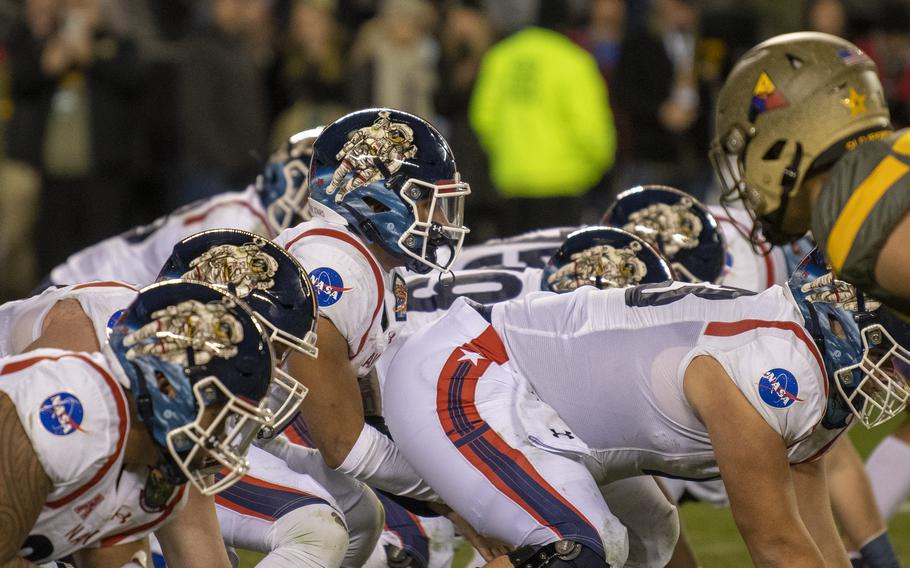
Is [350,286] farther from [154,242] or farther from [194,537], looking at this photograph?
[154,242]

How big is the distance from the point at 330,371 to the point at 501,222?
243 inches

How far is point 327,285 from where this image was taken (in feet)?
13.3

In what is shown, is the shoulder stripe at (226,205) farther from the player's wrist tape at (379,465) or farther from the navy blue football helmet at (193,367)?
the navy blue football helmet at (193,367)

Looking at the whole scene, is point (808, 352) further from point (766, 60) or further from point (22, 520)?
point (22, 520)

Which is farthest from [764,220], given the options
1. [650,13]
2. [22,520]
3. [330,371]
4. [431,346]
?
[650,13]

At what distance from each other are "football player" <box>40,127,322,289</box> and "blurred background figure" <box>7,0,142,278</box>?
3.28m

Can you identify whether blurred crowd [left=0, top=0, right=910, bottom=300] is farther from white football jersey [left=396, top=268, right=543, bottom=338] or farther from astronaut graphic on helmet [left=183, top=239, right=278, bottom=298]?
astronaut graphic on helmet [left=183, top=239, right=278, bottom=298]

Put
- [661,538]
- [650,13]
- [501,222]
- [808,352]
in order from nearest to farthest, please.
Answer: [808,352], [661,538], [501,222], [650,13]

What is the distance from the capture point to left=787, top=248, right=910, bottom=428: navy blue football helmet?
3707 mm

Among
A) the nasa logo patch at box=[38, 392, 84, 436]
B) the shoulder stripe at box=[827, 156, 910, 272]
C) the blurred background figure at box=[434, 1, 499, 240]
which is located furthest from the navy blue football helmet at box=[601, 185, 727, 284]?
the blurred background figure at box=[434, 1, 499, 240]

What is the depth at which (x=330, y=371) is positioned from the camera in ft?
13.1

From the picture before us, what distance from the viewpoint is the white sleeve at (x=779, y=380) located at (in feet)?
11.5

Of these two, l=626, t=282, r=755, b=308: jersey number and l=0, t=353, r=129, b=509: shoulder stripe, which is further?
l=626, t=282, r=755, b=308: jersey number

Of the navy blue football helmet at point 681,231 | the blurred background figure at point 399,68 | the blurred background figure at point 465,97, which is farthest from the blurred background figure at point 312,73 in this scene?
the navy blue football helmet at point 681,231
